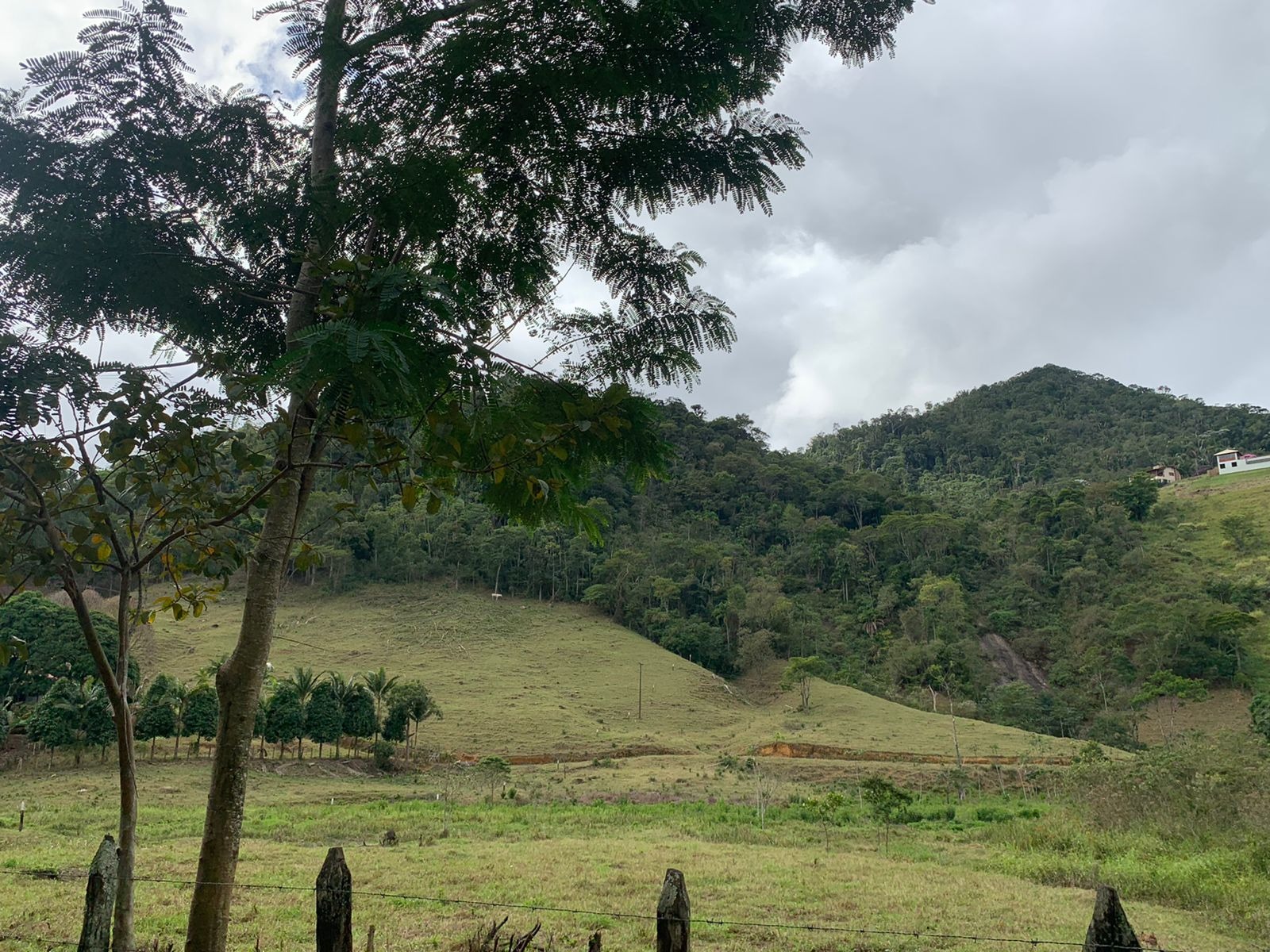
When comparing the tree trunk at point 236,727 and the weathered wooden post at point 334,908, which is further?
the tree trunk at point 236,727

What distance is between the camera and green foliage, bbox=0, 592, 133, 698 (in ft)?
98.3

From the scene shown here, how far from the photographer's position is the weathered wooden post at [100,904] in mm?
3162

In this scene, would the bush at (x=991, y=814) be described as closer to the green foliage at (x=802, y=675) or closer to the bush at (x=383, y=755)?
the bush at (x=383, y=755)

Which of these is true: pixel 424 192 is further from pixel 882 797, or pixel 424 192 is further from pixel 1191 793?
pixel 882 797

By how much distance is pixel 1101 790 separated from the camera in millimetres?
16016

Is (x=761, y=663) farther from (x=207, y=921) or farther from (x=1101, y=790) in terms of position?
(x=207, y=921)

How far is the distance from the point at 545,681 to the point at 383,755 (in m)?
18.1

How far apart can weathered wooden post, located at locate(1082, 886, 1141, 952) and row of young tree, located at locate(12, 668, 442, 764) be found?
24863 mm

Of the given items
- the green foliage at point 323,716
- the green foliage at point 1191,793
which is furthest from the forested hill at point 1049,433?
the green foliage at point 323,716

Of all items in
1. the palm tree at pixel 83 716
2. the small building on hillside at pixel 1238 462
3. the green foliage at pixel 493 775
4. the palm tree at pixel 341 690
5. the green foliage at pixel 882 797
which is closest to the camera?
the green foliage at pixel 882 797

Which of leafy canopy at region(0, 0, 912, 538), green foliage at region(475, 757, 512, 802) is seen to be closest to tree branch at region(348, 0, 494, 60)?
leafy canopy at region(0, 0, 912, 538)

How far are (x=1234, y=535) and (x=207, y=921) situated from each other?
258 ft

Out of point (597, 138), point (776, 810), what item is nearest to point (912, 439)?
point (776, 810)

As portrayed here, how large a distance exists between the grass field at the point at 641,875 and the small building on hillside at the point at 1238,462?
84044 mm
